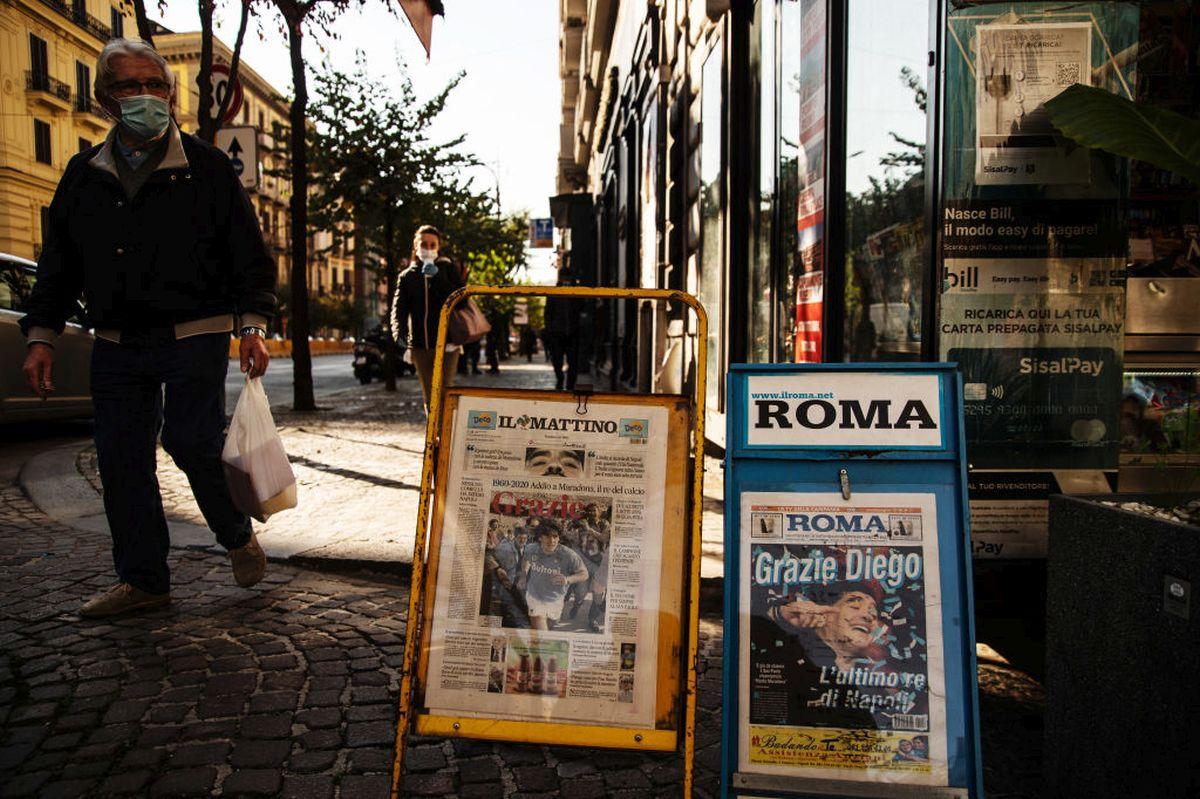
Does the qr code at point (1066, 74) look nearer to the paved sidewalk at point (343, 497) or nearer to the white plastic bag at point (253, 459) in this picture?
the paved sidewalk at point (343, 497)

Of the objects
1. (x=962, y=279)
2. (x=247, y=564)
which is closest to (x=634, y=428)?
(x=962, y=279)

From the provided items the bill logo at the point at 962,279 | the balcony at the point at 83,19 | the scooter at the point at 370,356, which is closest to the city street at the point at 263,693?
the bill logo at the point at 962,279

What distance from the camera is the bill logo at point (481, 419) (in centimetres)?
239

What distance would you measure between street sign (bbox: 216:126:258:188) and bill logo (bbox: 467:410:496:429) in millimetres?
6730

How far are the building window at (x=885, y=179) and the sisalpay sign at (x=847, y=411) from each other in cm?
176

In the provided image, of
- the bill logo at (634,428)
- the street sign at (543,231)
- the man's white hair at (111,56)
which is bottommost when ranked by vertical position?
the bill logo at (634,428)

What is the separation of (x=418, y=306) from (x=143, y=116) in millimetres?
4313

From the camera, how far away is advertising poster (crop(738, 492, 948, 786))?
2.09m

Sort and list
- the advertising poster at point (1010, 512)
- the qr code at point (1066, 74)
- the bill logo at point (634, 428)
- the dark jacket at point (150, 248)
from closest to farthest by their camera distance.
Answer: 1. the bill logo at point (634, 428)
2. the qr code at point (1066, 74)
3. the advertising poster at point (1010, 512)
4. the dark jacket at point (150, 248)

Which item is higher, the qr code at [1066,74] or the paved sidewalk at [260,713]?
the qr code at [1066,74]

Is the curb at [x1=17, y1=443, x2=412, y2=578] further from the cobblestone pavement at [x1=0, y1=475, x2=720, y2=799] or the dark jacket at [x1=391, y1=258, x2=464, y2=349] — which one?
the dark jacket at [x1=391, y1=258, x2=464, y2=349]

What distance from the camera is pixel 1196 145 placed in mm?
2121

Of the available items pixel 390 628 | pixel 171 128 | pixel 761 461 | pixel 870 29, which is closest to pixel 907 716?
pixel 761 461

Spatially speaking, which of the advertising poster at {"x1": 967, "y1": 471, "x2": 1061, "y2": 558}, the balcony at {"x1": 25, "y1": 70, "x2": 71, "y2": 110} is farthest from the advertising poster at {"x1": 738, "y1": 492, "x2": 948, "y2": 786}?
the balcony at {"x1": 25, "y1": 70, "x2": 71, "y2": 110}
